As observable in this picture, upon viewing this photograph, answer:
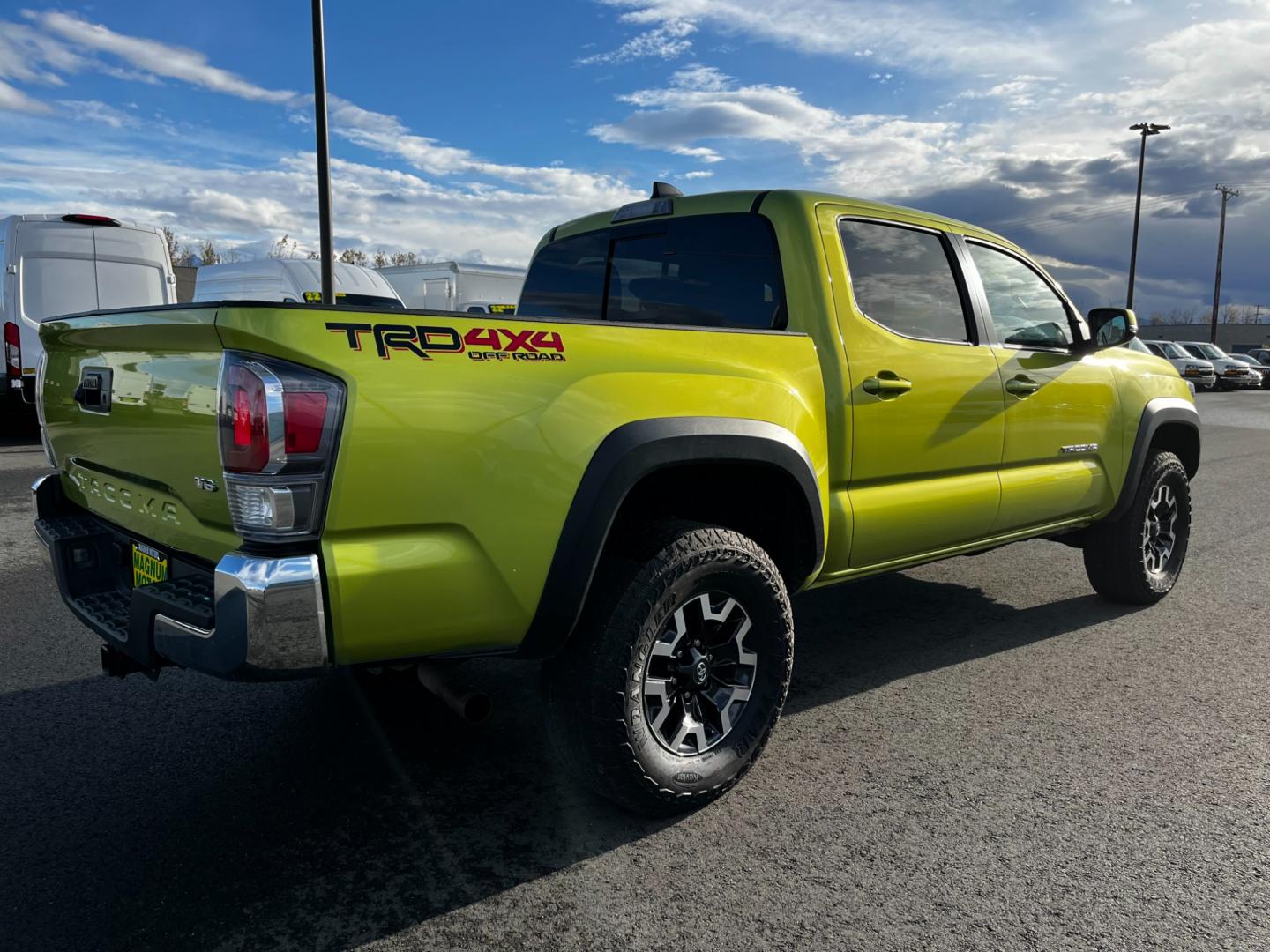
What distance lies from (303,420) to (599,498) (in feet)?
2.59

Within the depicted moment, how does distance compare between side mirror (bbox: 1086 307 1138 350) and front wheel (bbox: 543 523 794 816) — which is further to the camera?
side mirror (bbox: 1086 307 1138 350)

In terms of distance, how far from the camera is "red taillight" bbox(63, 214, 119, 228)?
1123 centimetres

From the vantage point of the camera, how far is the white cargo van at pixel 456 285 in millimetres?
17672

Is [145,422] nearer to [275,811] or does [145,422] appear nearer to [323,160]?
[275,811]

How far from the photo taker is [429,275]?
18.0 meters

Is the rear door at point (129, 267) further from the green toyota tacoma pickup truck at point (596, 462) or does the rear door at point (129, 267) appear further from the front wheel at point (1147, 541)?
the front wheel at point (1147, 541)

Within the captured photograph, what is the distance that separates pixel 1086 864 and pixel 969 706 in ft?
3.67

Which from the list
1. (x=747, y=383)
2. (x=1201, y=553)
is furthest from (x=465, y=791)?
(x=1201, y=553)

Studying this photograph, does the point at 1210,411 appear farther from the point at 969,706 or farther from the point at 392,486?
the point at 392,486

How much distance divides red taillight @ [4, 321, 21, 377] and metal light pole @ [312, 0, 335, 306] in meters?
3.49

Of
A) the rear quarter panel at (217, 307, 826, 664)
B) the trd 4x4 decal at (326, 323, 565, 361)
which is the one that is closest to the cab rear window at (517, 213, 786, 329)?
the rear quarter panel at (217, 307, 826, 664)

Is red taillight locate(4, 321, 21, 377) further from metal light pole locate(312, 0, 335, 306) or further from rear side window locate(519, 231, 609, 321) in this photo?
rear side window locate(519, 231, 609, 321)

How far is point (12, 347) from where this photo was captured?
10.8 m

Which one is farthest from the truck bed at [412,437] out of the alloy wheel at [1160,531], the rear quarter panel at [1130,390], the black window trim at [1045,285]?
the alloy wheel at [1160,531]
